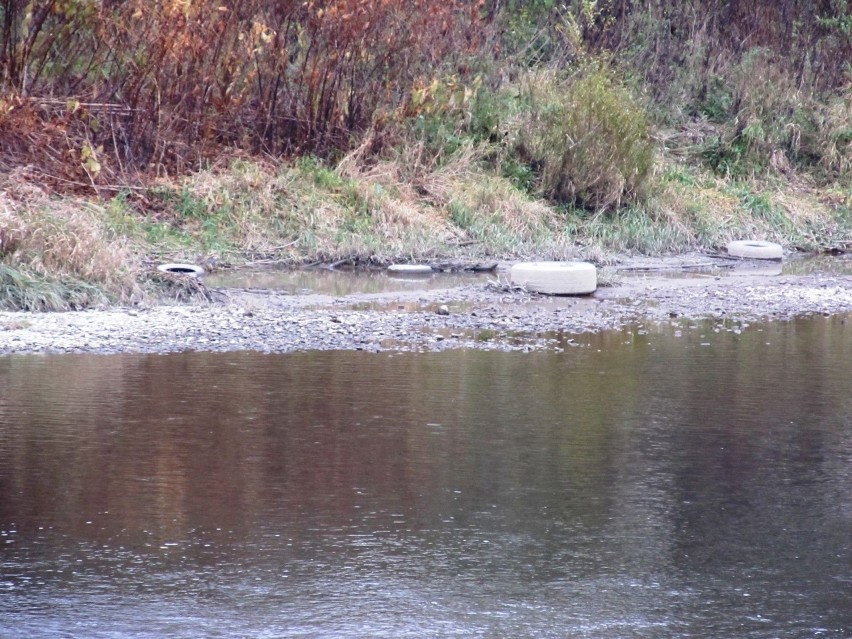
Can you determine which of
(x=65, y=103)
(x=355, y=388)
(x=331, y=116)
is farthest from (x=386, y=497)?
(x=331, y=116)

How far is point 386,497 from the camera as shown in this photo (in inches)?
295

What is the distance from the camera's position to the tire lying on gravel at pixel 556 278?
1702 cm

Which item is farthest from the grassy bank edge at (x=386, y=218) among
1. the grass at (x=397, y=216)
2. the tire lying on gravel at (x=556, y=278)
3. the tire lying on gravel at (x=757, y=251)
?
the tire lying on gravel at (x=556, y=278)

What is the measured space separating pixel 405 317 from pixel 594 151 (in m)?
9.35

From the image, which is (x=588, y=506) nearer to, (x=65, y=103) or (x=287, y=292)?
(x=287, y=292)

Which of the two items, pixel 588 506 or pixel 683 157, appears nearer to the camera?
pixel 588 506

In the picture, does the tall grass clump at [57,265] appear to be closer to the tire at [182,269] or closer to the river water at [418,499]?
the tire at [182,269]

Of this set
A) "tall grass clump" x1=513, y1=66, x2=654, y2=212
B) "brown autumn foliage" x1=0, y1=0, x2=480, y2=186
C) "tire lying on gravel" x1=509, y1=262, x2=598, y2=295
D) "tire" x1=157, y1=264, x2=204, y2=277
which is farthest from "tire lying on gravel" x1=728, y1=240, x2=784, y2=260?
"tire" x1=157, y1=264, x2=204, y2=277

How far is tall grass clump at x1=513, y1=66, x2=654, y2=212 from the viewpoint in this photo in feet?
75.1

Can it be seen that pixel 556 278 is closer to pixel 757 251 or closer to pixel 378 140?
pixel 757 251

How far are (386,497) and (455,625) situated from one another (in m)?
1.91

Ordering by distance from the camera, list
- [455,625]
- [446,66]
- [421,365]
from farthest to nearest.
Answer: [446,66] < [421,365] < [455,625]

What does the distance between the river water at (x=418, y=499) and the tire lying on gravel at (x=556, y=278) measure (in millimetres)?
5191

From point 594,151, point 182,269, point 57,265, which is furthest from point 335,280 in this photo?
point 594,151
